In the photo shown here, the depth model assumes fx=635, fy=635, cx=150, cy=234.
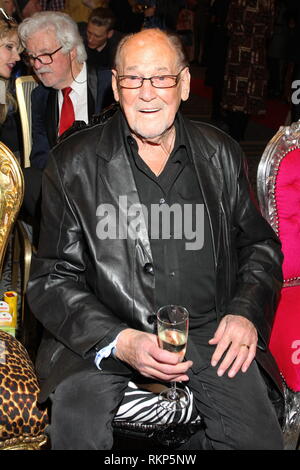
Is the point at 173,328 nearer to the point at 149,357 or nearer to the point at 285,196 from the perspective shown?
the point at 149,357

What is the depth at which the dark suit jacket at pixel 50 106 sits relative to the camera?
3259 millimetres

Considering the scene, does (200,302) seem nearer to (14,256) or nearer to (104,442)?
(104,442)

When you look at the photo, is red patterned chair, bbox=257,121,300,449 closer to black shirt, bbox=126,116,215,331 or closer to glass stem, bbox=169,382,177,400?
black shirt, bbox=126,116,215,331

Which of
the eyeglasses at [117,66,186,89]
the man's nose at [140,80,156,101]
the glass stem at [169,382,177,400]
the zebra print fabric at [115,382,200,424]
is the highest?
the eyeglasses at [117,66,186,89]

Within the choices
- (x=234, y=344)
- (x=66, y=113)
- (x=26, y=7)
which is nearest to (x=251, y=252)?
(x=234, y=344)

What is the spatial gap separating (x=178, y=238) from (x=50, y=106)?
1.63m

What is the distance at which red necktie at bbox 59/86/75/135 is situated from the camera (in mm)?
3271

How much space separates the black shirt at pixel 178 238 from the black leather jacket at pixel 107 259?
33mm

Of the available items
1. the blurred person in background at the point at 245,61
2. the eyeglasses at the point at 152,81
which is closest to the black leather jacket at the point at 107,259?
the eyeglasses at the point at 152,81

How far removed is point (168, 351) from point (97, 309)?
0.28 metres

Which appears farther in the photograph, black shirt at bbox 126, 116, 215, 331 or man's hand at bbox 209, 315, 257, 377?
black shirt at bbox 126, 116, 215, 331

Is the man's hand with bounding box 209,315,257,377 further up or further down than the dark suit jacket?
further down

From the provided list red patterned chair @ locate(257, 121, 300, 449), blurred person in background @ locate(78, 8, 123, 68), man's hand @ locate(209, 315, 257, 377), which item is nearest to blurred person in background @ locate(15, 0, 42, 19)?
blurred person in background @ locate(78, 8, 123, 68)

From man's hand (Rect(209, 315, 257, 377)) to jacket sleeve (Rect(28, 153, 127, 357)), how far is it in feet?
0.92
